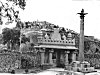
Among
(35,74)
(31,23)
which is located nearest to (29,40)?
(31,23)

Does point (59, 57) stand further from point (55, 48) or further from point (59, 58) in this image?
point (55, 48)

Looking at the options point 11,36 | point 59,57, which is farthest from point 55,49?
point 11,36

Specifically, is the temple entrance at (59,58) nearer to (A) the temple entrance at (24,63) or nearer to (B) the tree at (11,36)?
(A) the temple entrance at (24,63)

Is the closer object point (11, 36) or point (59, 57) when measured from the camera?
point (59, 57)

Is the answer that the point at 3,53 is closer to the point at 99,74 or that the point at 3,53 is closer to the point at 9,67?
the point at 9,67

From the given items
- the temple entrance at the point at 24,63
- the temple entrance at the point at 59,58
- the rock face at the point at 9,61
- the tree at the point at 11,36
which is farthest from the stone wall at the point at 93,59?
the tree at the point at 11,36

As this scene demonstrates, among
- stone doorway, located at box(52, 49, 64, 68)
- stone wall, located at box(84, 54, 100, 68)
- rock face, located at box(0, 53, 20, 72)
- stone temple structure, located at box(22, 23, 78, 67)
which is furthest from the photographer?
stone wall, located at box(84, 54, 100, 68)

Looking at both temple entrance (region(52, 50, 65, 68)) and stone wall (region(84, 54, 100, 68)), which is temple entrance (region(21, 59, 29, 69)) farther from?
stone wall (region(84, 54, 100, 68))

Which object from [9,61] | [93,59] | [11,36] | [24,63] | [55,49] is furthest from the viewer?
[11,36]

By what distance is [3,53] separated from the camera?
77.5ft

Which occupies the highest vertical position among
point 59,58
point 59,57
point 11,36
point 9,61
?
point 11,36

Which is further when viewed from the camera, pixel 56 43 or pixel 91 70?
pixel 56 43

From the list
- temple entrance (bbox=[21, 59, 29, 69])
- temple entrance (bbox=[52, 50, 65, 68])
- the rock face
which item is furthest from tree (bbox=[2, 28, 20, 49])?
the rock face

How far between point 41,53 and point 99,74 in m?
7.64
